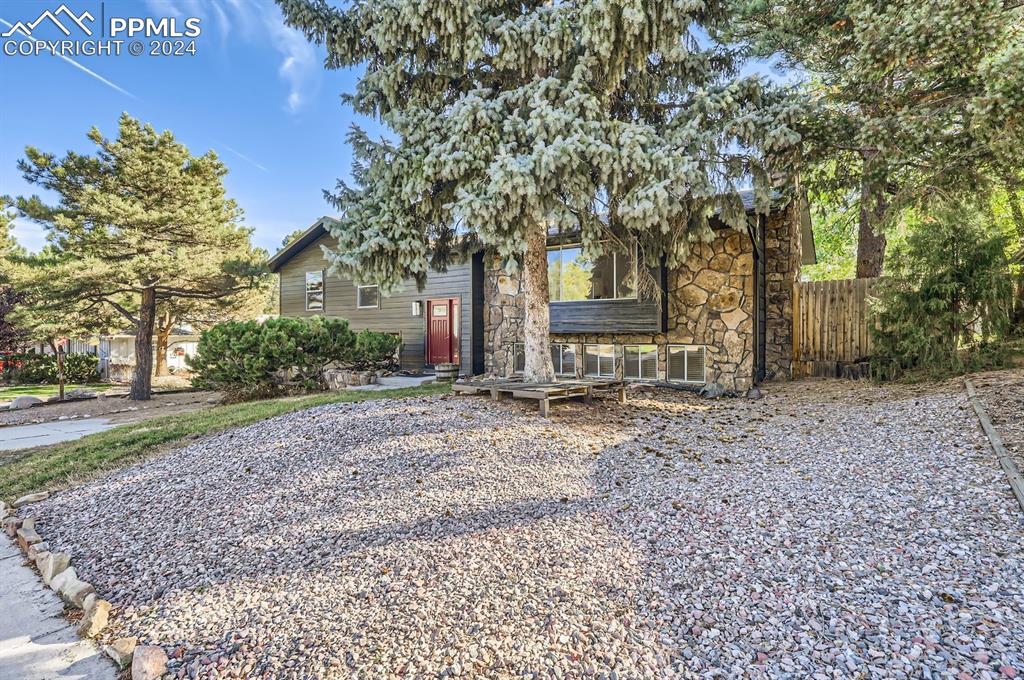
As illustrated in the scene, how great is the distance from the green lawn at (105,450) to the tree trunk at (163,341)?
10750 millimetres

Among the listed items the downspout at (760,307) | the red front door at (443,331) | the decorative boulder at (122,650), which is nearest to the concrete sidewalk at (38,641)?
the decorative boulder at (122,650)

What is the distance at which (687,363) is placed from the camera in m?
9.16

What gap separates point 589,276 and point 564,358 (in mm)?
1792

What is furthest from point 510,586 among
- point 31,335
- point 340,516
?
point 31,335

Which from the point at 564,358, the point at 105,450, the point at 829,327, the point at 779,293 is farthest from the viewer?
the point at 564,358

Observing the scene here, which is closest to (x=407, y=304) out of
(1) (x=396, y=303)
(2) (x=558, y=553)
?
(1) (x=396, y=303)

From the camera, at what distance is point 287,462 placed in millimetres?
4297

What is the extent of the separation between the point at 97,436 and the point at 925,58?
10.4m

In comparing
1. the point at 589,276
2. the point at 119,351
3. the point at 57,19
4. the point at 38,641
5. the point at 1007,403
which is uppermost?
the point at 57,19

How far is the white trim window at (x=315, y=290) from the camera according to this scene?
15398mm

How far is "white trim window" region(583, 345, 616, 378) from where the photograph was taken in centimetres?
995

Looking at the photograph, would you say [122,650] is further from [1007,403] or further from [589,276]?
[589,276]

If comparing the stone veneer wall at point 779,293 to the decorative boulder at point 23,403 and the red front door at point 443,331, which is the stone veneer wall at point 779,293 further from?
the decorative boulder at point 23,403

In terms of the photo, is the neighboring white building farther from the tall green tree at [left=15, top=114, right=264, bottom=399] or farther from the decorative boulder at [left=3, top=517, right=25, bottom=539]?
the decorative boulder at [left=3, top=517, right=25, bottom=539]
